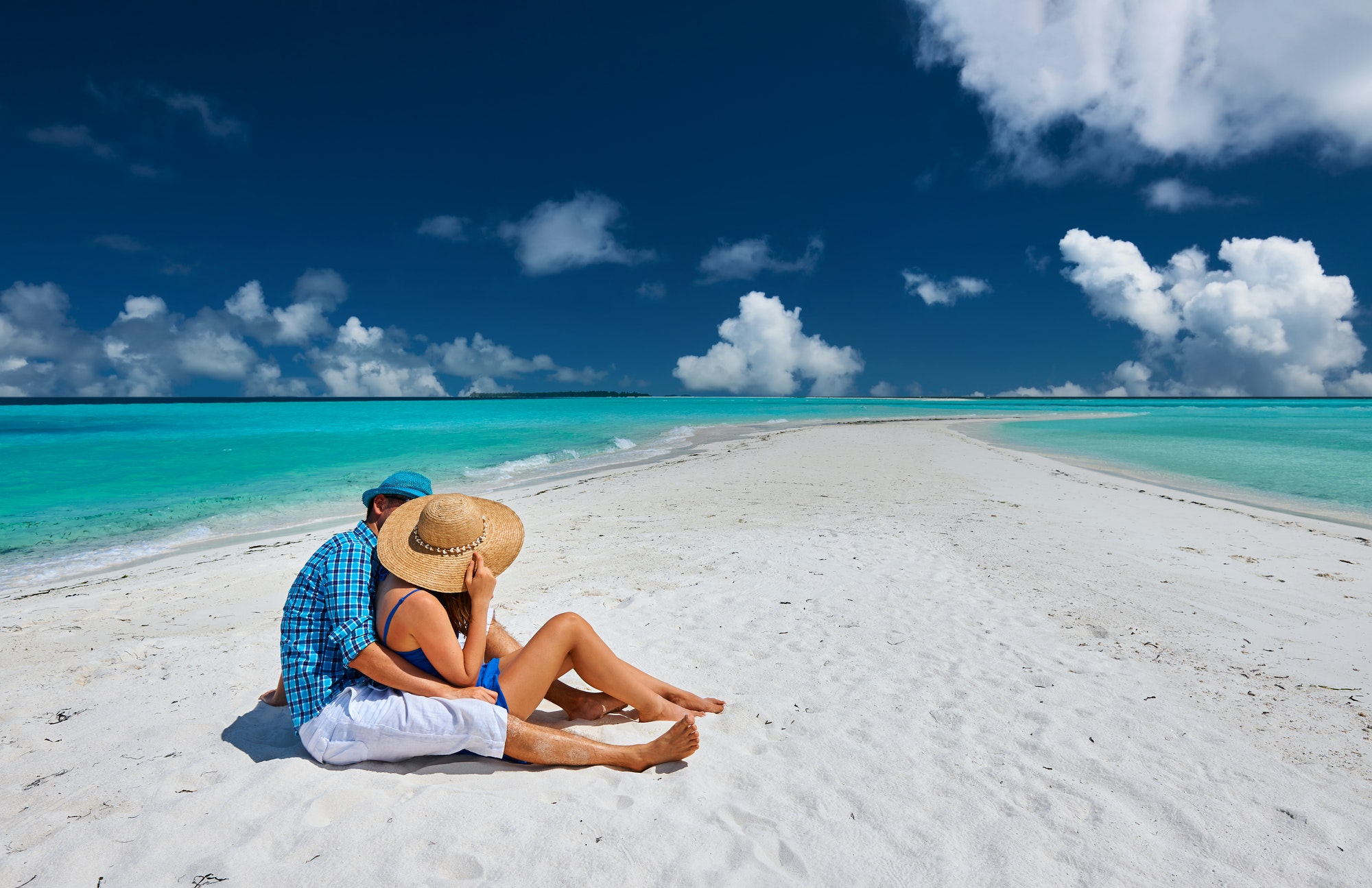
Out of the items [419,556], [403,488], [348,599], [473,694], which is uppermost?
[403,488]

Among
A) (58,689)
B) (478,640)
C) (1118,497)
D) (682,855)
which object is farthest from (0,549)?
(1118,497)

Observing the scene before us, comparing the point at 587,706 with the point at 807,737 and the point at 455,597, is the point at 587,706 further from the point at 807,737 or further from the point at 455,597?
the point at 807,737

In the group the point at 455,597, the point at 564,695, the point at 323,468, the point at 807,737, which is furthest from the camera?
the point at 323,468

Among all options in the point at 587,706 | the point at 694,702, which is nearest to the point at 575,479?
the point at 587,706

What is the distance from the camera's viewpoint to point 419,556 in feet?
9.96

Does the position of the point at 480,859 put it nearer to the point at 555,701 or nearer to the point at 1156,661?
the point at 555,701

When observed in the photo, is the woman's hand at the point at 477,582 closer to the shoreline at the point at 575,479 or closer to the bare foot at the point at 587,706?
the bare foot at the point at 587,706

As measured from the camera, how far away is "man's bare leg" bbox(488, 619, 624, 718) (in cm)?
384

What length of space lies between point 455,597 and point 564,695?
1.10 m

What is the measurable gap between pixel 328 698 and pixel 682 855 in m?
1.89

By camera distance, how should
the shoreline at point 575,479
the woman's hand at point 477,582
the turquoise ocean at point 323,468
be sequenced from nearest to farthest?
the woman's hand at point 477,582
the shoreline at point 575,479
the turquoise ocean at point 323,468

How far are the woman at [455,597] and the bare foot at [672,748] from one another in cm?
62

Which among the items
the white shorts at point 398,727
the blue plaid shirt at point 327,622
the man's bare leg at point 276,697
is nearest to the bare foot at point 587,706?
the white shorts at point 398,727

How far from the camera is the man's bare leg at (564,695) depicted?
3838mm
